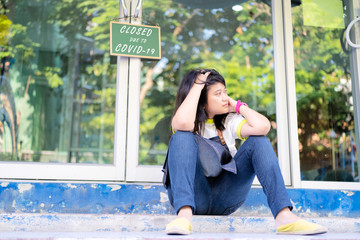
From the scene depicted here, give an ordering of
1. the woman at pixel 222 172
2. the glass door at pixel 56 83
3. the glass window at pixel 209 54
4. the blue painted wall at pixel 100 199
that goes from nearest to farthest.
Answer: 1. the woman at pixel 222 172
2. the blue painted wall at pixel 100 199
3. the glass window at pixel 209 54
4. the glass door at pixel 56 83

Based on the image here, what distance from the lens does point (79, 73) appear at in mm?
5156

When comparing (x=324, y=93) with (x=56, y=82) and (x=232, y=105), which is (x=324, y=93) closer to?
(x=232, y=105)

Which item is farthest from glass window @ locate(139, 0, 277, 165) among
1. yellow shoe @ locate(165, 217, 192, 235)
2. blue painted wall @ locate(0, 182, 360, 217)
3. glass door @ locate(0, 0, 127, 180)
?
yellow shoe @ locate(165, 217, 192, 235)

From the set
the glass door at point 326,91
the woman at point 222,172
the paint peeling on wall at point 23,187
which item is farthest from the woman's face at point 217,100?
the paint peeling on wall at point 23,187

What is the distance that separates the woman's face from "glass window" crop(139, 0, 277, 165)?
1.06m

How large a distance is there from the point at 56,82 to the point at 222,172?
3881 mm

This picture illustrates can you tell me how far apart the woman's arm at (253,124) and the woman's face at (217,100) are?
8 centimetres

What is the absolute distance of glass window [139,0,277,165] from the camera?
3.13 metres

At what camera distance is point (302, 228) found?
1.30 meters

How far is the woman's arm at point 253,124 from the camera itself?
5.12 ft

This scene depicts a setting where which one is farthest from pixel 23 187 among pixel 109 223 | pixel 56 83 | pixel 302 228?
pixel 56 83

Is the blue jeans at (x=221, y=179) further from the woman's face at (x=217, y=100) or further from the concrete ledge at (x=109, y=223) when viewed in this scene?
the woman's face at (x=217, y=100)

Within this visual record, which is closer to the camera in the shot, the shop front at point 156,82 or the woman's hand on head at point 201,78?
the woman's hand on head at point 201,78

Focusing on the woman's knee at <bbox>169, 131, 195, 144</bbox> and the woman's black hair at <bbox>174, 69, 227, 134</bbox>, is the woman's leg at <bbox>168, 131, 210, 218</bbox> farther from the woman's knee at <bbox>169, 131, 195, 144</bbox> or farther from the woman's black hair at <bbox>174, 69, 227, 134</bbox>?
the woman's black hair at <bbox>174, 69, 227, 134</bbox>
